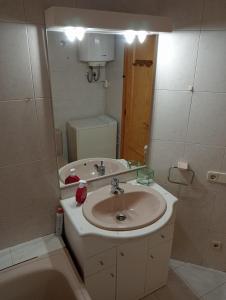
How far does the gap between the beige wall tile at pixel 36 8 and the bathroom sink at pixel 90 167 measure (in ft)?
2.79

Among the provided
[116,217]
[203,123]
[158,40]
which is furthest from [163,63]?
[116,217]

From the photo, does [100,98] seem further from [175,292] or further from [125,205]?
[175,292]

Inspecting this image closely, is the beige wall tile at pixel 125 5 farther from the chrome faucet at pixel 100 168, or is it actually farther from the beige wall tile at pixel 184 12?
the chrome faucet at pixel 100 168

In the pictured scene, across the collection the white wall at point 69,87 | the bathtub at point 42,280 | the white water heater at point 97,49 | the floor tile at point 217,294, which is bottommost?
the floor tile at point 217,294

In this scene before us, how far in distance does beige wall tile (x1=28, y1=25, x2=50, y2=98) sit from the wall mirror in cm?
5

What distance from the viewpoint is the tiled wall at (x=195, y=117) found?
1.45 metres

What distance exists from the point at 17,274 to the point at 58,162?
677 mm

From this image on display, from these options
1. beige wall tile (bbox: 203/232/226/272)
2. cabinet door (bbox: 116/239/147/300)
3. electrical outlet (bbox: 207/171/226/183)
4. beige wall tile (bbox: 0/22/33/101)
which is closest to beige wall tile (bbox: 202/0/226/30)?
electrical outlet (bbox: 207/171/226/183)

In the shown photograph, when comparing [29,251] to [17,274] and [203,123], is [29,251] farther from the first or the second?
[203,123]

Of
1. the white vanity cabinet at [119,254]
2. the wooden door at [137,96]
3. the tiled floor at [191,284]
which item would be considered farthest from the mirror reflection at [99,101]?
the tiled floor at [191,284]

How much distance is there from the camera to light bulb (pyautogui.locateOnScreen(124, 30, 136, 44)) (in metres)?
1.36

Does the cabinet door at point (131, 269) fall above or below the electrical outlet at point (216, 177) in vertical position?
below

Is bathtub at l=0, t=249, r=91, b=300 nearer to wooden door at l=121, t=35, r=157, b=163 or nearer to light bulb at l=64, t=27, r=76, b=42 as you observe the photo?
wooden door at l=121, t=35, r=157, b=163

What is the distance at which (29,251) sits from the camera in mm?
1495
